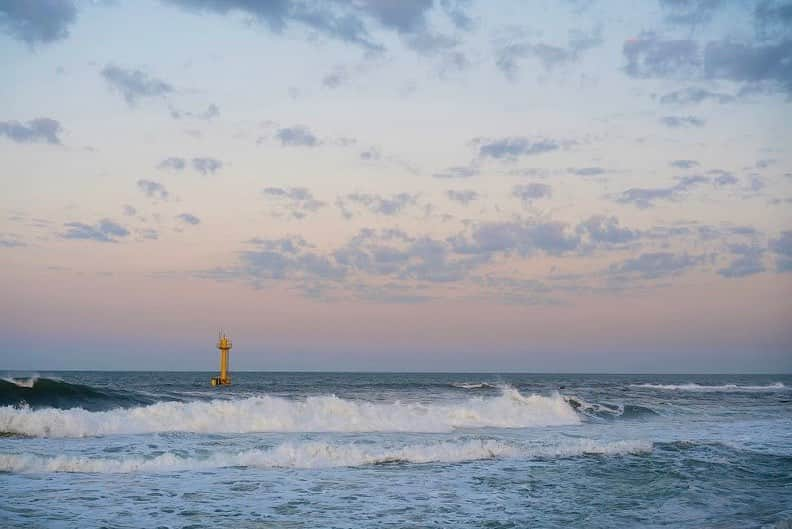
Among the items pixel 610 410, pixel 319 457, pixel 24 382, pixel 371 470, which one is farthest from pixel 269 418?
pixel 610 410

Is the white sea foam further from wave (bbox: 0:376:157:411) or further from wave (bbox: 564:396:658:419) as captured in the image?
wave (bbox: 564:396:658:419)

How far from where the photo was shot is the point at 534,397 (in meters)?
30.1

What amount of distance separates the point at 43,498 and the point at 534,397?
900 inches

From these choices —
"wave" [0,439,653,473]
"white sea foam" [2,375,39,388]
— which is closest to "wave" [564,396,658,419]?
"wave" [0,439,653,473]

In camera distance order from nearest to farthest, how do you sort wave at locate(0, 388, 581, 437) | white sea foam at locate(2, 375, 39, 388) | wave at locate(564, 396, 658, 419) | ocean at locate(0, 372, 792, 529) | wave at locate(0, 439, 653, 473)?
ocean at locate(0, 372, 792, 529)
wave at locate(0, 439, 653, 473)
wave at locate(0, 388, 581, 437)
white sea foam at locate(2, 375, 39, 388)
wave at locate(564, 396, 658, 419)

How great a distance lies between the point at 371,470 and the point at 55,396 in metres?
19.9

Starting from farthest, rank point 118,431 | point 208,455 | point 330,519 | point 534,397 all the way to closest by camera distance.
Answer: point 534,397 < point 118,431 < point 208,455 < point 330,519

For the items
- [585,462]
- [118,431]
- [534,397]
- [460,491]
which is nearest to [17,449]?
[118,431]

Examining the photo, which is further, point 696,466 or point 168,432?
point 168,432

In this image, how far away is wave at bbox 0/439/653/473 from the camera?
13617mm

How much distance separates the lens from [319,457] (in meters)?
15.4

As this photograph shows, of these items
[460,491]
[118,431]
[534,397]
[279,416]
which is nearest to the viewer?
[460,491]

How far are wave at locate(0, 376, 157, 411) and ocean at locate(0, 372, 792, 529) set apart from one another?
8345 mm

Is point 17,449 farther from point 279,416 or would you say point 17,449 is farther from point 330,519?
point 330,519
